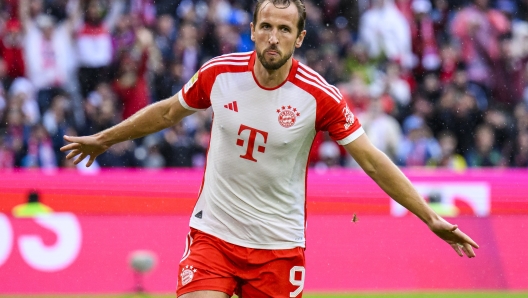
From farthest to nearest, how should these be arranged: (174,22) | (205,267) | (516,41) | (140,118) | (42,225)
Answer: (516,41) → (174,22) → (42,225) → (140,118) → (205,267)

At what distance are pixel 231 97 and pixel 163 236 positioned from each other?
434cm

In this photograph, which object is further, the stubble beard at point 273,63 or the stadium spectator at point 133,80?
the stadium spectator at point 133,80

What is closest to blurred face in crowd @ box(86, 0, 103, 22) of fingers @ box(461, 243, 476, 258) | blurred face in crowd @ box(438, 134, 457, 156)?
blurred face in crowd @ box(438, 134, 457, 156)

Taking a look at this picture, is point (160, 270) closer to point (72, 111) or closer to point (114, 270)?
point (114, 270)

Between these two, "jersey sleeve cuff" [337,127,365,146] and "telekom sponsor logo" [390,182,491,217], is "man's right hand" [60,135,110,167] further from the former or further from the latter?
"telekom sponsor logo" [390,182,491,217]

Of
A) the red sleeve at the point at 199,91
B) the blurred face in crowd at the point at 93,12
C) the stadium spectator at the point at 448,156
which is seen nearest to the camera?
the red sleeve at the point at 199,91

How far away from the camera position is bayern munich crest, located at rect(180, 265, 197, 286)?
17.9 ft

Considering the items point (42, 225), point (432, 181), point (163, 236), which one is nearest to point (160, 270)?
point (163, 236)

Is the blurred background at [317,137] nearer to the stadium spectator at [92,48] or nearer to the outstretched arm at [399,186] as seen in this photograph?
the stadium spectator at [92,48]

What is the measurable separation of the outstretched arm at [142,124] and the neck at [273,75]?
1.82ft

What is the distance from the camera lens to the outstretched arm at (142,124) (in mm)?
5871

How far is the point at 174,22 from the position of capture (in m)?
15.4

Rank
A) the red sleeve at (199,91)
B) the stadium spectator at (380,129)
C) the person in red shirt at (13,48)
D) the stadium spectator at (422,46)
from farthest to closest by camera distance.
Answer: the stadium spectator at (422,46) < the stadium spectator at (380,129) < the person in red shirt at (13,48) < the red sleeve at (199,91)

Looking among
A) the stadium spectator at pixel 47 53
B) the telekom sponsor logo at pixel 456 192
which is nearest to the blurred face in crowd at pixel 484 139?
the telekom sponsor logo at pixel 456 192
